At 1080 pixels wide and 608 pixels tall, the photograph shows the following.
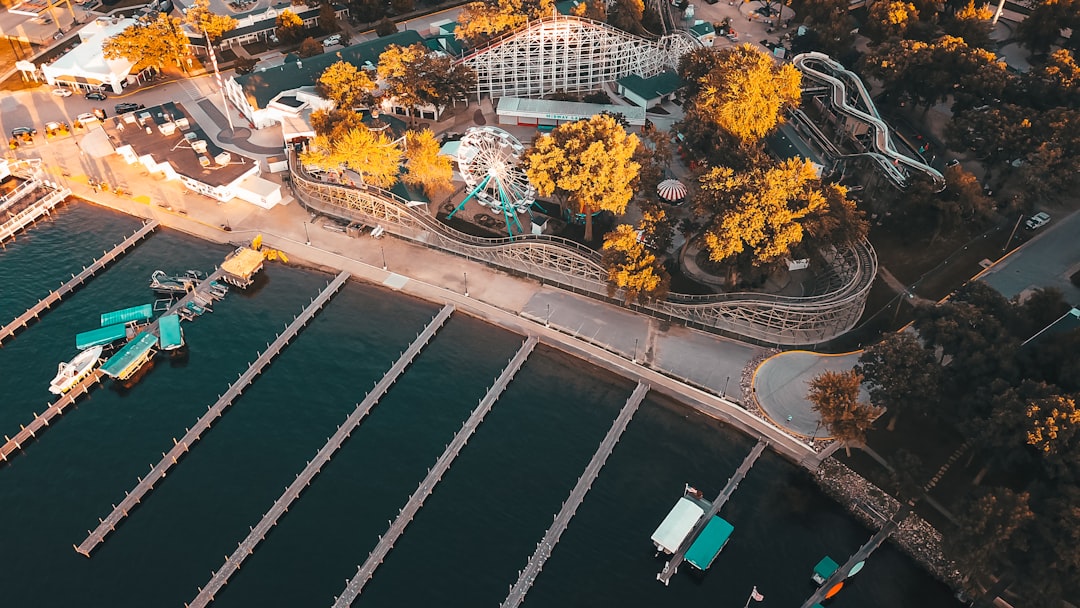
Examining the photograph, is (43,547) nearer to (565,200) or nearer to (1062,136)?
(565,200)

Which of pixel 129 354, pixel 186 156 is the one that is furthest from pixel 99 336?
pixel 186 156

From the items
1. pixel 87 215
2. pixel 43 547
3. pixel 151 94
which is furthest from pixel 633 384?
pixel 151 94

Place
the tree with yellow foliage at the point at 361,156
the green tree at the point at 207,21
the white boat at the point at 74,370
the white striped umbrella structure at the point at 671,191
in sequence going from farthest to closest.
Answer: the green tree at the point at 207,21, the white striped umbrella structure at the point at 671,191, the tree with yellow foliage at the point at 361,156, the white boat at the point at 74,370

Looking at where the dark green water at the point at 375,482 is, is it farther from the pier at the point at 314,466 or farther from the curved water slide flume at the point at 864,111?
the curved water slide flume at the point at 864,111

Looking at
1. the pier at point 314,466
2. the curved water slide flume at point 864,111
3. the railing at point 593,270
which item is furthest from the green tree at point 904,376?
the pier at point 314,466

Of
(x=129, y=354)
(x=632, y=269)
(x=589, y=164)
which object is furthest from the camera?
(x=589, y=164)

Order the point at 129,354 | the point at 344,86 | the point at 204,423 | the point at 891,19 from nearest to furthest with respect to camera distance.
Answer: the point at 204,423
the point at 129,354
the point at 344,86
the point at 891,19

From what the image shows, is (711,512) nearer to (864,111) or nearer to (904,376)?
(904,376)
